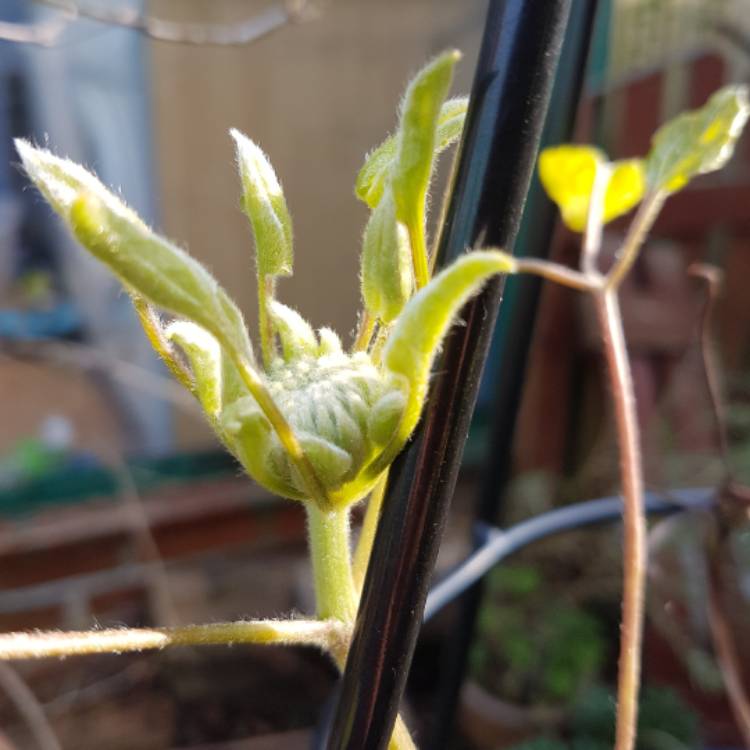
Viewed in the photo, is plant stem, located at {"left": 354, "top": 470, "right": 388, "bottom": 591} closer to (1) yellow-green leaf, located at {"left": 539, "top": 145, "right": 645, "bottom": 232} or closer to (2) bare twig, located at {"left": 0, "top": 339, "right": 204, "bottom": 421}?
(1) yellow-green leaf, located at {"left": 539, "top": 145, "right": 645, "bottom": 232}

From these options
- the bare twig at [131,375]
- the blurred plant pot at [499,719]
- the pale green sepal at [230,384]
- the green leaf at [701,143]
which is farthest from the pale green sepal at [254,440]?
the bare twig at [131,375]

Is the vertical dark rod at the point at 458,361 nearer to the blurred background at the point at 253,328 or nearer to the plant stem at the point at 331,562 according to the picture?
the plant stem at the point at 331,562

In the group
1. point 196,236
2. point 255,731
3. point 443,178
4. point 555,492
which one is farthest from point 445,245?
point 443,178

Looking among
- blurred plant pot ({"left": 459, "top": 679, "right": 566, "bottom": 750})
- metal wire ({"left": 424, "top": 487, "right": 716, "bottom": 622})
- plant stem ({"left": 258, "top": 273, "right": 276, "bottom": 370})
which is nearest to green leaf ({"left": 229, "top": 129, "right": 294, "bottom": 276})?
plant stem ({"left": 258, "top": 273, "right": 276, "bottom": 370})

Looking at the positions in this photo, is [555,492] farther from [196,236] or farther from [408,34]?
[408,34]

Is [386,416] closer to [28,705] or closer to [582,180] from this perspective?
[582,180]
